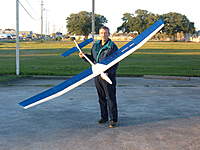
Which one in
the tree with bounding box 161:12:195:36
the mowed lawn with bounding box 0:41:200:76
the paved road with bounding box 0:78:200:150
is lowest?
the paved road with bounding box 0:78:200:150

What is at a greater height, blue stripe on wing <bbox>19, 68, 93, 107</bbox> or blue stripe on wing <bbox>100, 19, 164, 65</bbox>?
blue stripe on wing <bbox>100, 19, 164, 65</bbox>

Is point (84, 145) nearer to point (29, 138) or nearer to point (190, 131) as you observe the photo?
point (29, 138)

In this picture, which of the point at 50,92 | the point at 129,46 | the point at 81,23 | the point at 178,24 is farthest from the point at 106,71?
the point at 81,23

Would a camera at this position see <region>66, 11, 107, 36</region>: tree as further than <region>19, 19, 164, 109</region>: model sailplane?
Yes

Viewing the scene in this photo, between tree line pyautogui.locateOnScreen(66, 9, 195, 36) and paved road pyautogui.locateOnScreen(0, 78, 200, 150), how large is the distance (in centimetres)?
11460

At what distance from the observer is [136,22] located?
429 feet

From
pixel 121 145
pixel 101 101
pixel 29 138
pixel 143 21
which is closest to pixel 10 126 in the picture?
pixel 29 138

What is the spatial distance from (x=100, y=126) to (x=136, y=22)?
127485 millimetres

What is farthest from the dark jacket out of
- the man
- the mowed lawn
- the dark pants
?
the mowed lawn

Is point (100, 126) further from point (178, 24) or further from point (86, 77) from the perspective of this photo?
point (178, 24)

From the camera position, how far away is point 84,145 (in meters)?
4.90

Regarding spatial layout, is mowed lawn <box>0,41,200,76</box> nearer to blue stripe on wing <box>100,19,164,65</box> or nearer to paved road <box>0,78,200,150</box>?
paved road <box>0,78,200,150</box>

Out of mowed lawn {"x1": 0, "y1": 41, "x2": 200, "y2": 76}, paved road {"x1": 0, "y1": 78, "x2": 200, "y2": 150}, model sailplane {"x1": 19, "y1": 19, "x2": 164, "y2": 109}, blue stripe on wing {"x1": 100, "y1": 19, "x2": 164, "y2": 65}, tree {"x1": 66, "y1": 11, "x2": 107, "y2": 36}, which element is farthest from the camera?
tree {"x1": 66, "y1": 11, "x2": 107, "y2": 36}

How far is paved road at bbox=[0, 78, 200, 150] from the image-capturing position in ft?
16.4
